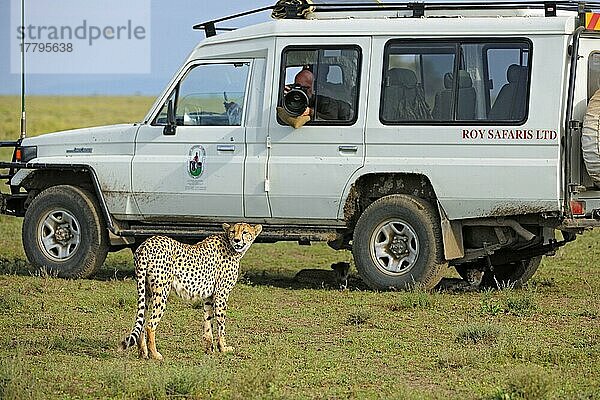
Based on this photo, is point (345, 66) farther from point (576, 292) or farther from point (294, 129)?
point (576, 292)

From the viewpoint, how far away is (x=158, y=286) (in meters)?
8.00

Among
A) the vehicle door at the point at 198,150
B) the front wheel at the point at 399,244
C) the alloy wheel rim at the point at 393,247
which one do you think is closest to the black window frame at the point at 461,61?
the front wheel at the point at 399,244

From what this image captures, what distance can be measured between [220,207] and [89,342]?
10.3 feet

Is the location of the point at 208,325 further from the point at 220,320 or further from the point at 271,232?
the point at 271,232

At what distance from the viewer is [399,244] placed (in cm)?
1137

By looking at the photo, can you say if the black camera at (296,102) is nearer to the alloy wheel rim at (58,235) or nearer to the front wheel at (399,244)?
the front wheel at (399,244)

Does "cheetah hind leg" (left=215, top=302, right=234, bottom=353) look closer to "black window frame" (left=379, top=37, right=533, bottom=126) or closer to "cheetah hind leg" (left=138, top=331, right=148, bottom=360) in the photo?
"cheetah hind leg" (left=138, top=331, right=148, bottom=360)

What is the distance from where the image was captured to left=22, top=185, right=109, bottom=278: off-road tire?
12.3 meters

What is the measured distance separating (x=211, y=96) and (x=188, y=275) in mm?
4035

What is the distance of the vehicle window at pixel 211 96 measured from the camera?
11.7 meters

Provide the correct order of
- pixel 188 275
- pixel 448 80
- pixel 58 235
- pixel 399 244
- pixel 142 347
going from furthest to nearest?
pixel 58 235, pixel 399 244, pixel 448 80, pixel 188 275, pixel 142 347

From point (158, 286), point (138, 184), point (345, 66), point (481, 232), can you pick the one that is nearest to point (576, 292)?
point (481, 232)

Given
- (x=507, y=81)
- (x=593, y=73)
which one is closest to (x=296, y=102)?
(x=507, y=81)

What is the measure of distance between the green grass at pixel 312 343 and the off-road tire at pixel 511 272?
290 millimetres
